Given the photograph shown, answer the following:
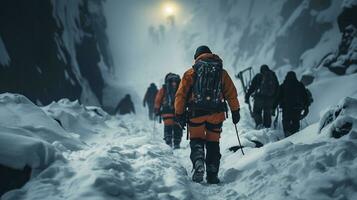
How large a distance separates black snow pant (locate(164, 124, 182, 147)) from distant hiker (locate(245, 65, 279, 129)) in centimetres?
239

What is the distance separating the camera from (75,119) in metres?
11.4

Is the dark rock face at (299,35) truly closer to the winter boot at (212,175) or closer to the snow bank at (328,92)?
the snow bank at (328,92)

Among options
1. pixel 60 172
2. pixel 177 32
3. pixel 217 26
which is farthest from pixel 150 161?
pixel 177 32

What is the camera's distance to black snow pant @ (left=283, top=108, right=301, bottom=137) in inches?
386

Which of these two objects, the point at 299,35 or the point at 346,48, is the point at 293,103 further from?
the point at 299,35

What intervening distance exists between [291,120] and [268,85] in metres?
1.55

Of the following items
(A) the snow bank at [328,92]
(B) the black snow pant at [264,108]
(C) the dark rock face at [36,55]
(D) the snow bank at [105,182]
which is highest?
(C) the dark rock face at [36,55]

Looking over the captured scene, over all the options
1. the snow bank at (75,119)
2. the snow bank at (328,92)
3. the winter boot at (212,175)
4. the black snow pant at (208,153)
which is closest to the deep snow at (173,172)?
the winter boot at (212,175)

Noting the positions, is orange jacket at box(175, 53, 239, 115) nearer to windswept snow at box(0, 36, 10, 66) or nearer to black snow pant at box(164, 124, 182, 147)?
black snow pant at box(164, 124, 182, 147)

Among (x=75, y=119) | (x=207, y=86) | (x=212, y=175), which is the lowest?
(x=212, y=175)

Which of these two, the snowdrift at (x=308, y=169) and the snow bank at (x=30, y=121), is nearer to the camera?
the snowdrift at (x=308, y=169)

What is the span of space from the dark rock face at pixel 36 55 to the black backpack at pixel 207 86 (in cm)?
967

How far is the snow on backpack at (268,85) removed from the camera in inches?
433

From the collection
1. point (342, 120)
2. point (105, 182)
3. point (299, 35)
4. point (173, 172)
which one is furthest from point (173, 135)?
point (299, 35)
